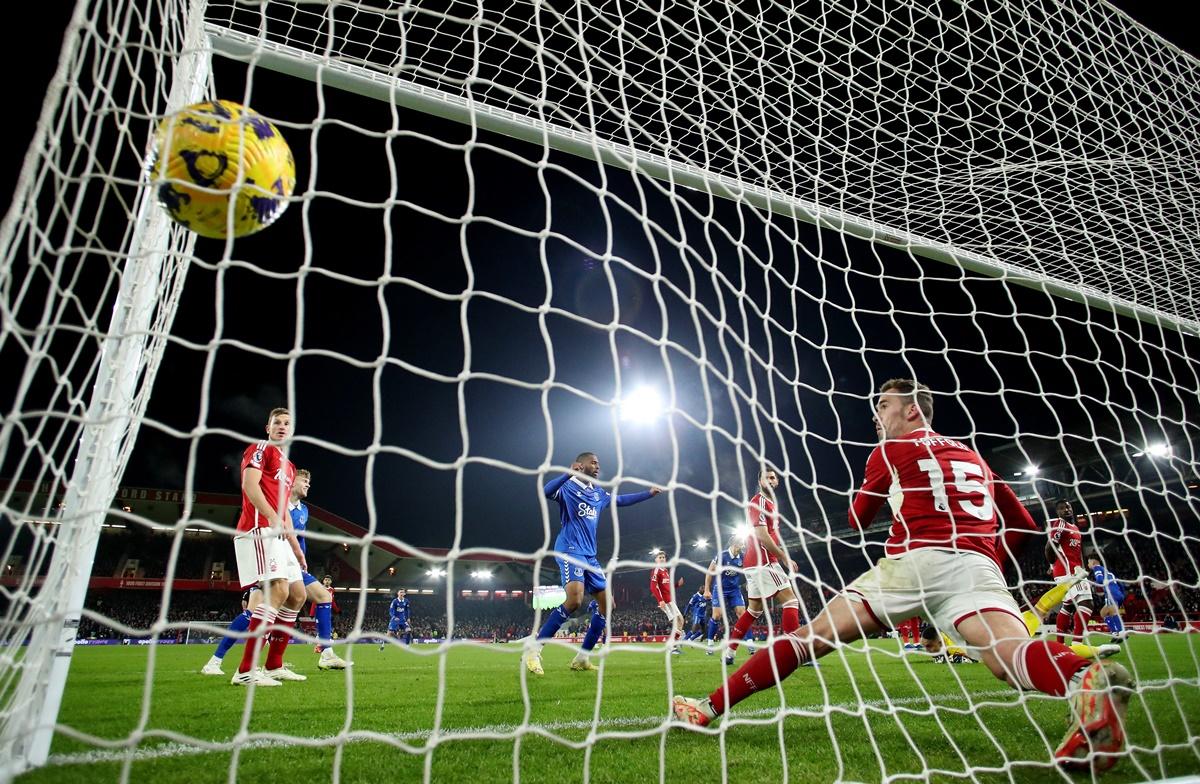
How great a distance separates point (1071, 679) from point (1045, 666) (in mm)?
79

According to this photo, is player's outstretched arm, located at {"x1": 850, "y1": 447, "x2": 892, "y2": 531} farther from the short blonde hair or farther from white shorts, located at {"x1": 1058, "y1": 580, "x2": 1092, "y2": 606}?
white shorts, located at {"x1": 1058, "y1": 580, "x2": 1092, "y2": 606}

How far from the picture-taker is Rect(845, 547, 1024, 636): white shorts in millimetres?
2555

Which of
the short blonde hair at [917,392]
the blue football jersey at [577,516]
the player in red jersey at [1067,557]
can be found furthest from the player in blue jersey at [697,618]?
the short blonde hair at [917,392]

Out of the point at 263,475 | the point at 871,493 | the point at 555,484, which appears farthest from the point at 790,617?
the point at 263,475

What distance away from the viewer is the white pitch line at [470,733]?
5.79 ft

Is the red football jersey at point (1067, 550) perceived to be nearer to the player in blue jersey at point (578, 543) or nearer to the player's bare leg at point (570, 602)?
the player in blue jersey at point (578, 543)

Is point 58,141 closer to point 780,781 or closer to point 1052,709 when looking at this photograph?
point 780,781

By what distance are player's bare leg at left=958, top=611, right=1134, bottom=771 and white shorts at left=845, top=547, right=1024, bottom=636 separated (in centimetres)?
7

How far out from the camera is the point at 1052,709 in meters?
3.68

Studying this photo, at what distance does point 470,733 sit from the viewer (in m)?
Answer: 3.10

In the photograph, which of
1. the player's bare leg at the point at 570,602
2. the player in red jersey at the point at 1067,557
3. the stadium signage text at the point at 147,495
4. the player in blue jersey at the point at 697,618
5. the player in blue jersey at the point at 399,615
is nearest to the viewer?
the player's bare leg at the point at 570,602

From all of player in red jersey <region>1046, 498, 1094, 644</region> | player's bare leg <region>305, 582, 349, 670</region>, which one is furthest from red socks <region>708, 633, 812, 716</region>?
player in red jersey <region>1046, 498, 1094, 644</region>

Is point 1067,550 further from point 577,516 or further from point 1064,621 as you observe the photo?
point 577,516

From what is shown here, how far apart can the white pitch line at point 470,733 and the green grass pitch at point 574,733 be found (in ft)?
0.05
